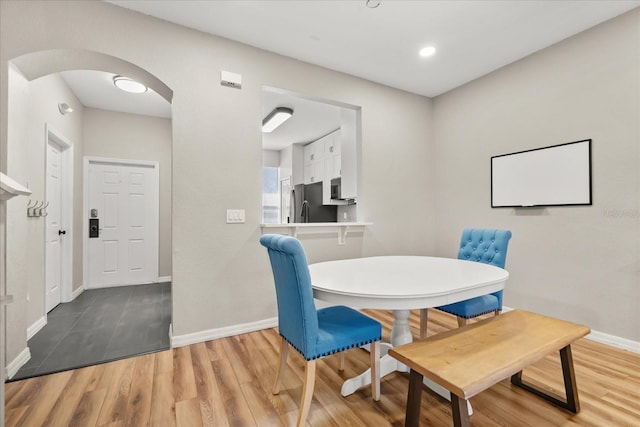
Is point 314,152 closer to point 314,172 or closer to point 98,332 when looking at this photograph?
point 314,172

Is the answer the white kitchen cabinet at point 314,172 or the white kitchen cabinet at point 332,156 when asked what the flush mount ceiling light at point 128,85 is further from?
the white kitchen cabinet at point 314,172

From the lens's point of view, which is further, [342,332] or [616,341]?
[616,341]

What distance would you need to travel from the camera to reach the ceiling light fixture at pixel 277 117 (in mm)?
4539

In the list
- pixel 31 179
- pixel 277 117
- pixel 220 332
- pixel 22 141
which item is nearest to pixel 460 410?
pixel 220 332

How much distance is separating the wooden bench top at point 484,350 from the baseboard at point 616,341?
130 cm

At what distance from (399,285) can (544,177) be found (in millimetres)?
2322

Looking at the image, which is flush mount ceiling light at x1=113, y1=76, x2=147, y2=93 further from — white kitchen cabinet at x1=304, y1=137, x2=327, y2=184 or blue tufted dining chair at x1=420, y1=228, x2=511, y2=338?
blue tufted dining chair at x1=420, y1=228, x2=511, y2=338

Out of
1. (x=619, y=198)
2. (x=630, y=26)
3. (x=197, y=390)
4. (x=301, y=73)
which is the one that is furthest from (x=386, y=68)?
(x=197, y=390)

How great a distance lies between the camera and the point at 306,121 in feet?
17.0

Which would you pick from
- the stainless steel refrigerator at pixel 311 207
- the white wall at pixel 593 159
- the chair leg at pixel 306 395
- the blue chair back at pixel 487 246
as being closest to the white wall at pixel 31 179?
the chair leg at pixel 306 395

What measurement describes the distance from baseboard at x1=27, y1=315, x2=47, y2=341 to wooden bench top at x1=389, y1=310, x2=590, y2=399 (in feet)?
10.4

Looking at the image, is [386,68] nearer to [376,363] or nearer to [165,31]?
[165,31]

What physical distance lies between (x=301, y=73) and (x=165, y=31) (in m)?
1.28

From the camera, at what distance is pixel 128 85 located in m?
3.62
